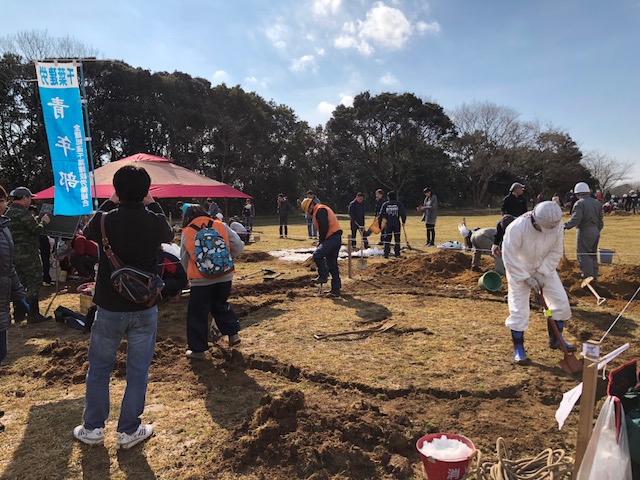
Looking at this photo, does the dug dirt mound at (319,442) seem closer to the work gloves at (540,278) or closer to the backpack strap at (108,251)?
the backpack strap at (108,251)

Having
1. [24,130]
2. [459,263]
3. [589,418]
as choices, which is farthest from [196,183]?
[24,130]

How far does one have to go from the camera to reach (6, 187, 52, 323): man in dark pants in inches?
241

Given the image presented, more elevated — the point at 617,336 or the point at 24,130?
the point at 24,130

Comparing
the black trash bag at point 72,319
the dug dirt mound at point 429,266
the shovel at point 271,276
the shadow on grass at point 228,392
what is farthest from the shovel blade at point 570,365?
the shovel at point 271,276

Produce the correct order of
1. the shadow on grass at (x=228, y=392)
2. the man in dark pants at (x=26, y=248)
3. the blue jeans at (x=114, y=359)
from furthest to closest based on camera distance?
the man in dark pants at (x=26, y=248) → the shadow on grass at (x=228, y=392) → the blue jeans at (x=114, y=359)

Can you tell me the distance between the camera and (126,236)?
2.74m

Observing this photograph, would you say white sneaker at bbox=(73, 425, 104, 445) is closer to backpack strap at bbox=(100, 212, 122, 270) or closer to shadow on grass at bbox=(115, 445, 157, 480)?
shadow on grass at bbox=(115, 445, 157, 480)

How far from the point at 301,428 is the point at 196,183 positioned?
30.3 ft

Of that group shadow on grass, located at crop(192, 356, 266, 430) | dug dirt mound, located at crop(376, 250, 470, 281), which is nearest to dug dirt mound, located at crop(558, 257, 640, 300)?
dug dirt mound, located at crop(376, 250, 470, 281)

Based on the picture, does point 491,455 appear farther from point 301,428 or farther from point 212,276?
point 212,276

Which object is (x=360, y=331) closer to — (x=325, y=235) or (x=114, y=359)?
(x=325, y=235)

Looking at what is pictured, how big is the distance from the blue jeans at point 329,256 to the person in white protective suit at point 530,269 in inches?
131

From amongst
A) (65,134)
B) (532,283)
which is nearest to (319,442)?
(532,283)

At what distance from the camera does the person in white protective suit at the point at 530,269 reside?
441 centimetres
